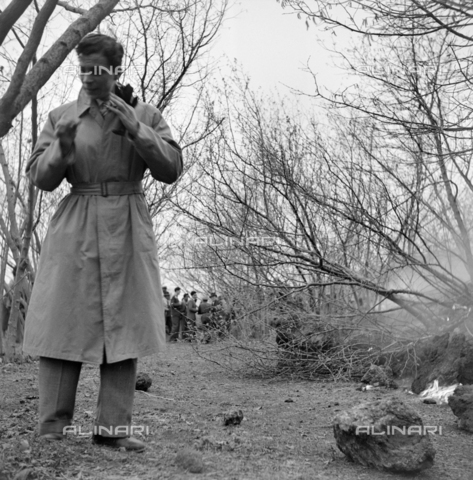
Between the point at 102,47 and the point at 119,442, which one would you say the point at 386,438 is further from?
the point at 102,47

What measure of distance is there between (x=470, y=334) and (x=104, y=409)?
4624mm

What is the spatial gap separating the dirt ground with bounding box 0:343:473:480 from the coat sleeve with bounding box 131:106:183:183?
1311 mm

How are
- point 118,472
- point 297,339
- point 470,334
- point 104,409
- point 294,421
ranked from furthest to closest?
1. point 297,339
2. point 470,334
3. point 294,421
4. point 104,409
5. point 118,472

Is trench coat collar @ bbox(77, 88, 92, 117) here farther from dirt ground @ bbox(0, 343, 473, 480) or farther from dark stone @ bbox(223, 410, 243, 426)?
dark stone @ bbox(223, 410, 243, 426)

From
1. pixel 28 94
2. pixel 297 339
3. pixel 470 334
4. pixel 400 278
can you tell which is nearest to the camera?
pixel 28 94

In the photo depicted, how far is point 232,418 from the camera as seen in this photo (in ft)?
14.6

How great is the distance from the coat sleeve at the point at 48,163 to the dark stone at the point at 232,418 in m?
2.02

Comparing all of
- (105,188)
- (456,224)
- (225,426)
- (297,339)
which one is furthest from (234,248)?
(105,188)

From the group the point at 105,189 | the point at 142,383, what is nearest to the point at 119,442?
the point at 105,189

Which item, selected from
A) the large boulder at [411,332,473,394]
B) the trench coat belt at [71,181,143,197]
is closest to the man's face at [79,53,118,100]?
the trench coat belt at [71,181,143,197]

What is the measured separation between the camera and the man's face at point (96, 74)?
3166 mm

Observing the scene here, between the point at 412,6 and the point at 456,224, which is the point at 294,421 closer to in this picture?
the point at 412,6

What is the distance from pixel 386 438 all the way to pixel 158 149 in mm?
1754

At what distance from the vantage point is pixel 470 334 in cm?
680
